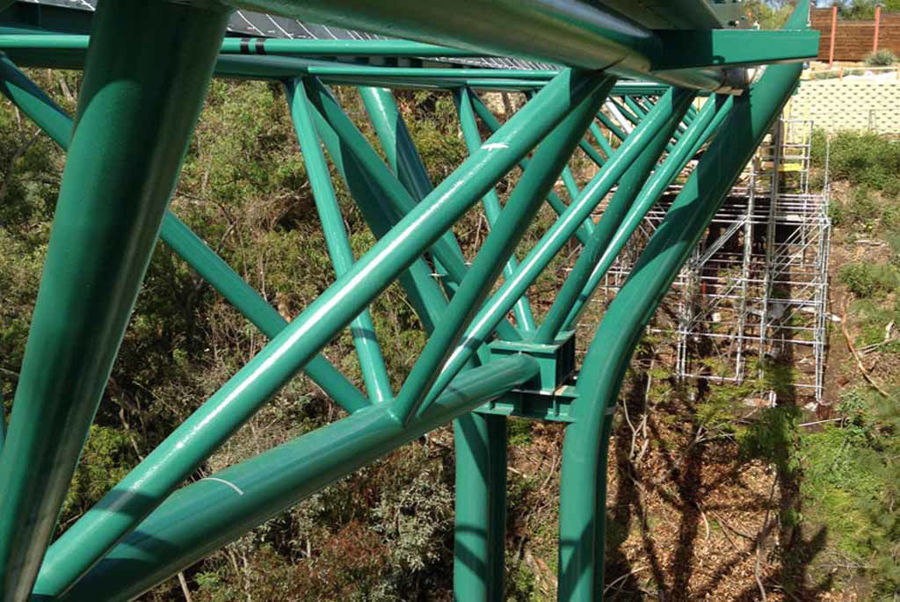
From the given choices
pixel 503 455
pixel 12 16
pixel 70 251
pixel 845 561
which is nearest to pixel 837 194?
pixel 845 561

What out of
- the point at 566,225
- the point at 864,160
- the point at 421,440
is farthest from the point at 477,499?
the point at 864,160

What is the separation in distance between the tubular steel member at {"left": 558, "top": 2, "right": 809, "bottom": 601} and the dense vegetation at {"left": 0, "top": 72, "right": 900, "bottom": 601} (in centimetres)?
683

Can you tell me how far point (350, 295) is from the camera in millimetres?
2270

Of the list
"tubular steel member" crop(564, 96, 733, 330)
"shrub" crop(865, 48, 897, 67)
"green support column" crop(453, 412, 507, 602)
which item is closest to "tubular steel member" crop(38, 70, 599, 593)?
"tubular steel member" crop(564, 96, 733, 330)

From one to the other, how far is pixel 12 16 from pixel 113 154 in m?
2.38

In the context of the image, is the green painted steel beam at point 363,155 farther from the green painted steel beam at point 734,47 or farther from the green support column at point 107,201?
the green support column at point 107,201

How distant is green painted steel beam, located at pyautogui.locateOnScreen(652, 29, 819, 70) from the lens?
255 centimetres

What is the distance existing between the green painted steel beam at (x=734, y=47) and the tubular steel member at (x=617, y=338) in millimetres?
2116

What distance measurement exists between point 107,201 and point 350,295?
48.7 inches

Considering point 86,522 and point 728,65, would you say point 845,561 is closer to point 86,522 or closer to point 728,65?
point 728,65

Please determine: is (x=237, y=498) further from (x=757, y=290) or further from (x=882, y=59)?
(x=882, y=59)

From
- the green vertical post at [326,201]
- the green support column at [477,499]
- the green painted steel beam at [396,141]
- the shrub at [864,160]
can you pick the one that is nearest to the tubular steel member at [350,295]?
the green vertical post at [326,201]

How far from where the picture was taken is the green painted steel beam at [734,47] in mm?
2555

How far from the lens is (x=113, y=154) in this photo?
3.33 ft
